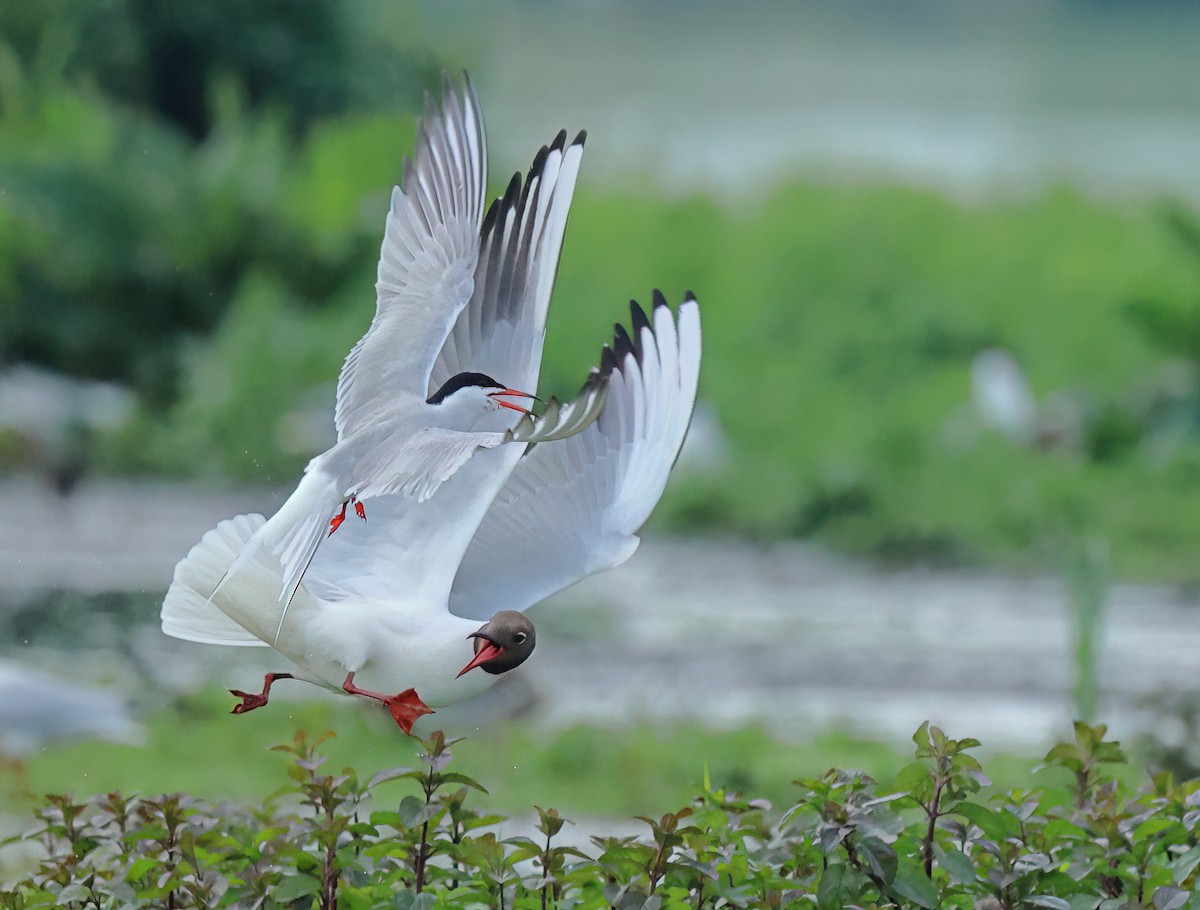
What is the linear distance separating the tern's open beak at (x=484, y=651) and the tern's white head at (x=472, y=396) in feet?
0.58

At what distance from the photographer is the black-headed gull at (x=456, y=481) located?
1.28m

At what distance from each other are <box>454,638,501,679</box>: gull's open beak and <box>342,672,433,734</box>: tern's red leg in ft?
0.19

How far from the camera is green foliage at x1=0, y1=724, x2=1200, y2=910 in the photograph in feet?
4.45

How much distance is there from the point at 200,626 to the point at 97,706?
1544mm

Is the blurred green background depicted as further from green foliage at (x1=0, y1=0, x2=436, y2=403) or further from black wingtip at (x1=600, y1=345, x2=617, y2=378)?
black wingtip at (x1=600, y1=345, x2=617, y2=378)

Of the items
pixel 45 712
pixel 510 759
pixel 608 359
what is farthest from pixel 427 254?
pixel 510 759

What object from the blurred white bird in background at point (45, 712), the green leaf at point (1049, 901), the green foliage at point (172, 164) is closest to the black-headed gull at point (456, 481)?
→ the green leaf at point (1049, 901)

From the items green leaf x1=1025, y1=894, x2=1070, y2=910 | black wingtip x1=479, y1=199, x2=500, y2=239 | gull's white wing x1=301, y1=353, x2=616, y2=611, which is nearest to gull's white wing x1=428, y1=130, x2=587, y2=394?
black wingtip x1=479, y1=199, x2=500, y2=239

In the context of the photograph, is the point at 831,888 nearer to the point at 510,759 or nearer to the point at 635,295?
the point at 510,759

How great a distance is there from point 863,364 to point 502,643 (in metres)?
4.46

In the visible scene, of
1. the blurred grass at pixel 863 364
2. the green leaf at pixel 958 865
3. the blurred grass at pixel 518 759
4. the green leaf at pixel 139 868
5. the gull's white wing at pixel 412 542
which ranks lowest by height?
the green leaf at pixel 958 865

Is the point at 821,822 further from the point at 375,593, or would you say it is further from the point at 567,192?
the point at 567,192

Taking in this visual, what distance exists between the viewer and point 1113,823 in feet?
4.82

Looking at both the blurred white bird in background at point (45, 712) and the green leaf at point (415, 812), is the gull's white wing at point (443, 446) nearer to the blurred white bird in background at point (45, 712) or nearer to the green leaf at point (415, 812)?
the green leaf at point (415, 812)
